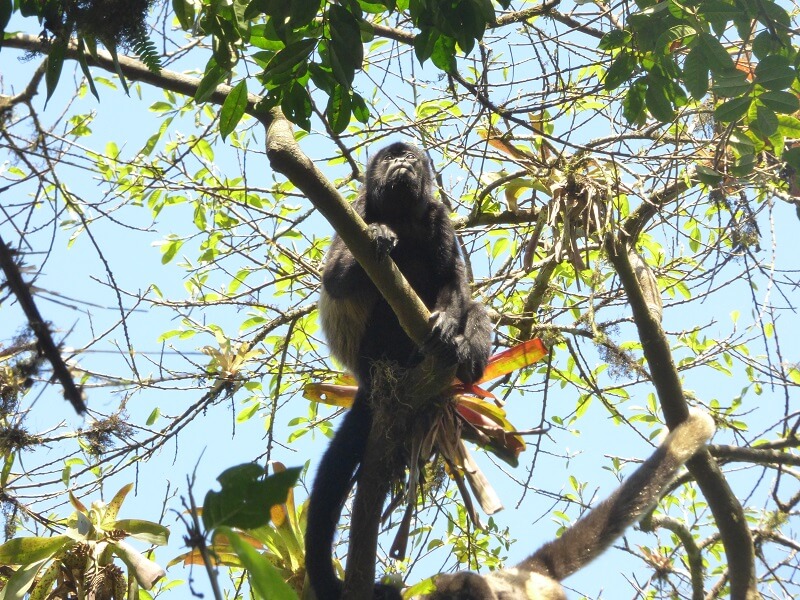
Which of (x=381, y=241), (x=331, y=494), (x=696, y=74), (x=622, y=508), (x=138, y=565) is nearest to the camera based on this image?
(x=696, y=74)

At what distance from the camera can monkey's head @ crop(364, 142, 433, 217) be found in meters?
5.07

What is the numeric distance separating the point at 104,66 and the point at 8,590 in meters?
2.51

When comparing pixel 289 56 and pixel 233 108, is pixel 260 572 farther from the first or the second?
pixel 233 108

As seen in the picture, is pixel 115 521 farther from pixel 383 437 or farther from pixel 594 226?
pixel 594 226

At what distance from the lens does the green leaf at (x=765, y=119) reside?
3.00m

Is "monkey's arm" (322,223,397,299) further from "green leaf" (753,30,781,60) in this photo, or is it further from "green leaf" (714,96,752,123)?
"green leaf" (753,30,781,60)

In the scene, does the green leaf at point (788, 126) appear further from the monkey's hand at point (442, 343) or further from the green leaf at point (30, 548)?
the green leaf at point (30, 548)

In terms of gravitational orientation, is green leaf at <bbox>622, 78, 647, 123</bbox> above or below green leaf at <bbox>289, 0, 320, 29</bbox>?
below

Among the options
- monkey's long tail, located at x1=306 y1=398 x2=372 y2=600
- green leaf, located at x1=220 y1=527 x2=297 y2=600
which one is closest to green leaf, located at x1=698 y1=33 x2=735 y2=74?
green leaf, located at x1=220 y1=527 x2=297 y2=600

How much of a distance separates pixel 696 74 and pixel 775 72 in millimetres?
276

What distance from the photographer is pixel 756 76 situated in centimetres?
294

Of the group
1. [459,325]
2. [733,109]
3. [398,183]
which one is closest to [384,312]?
[459,325]

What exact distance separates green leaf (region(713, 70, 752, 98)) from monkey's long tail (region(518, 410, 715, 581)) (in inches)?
81.7

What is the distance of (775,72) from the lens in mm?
2838
